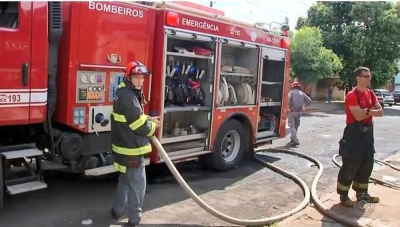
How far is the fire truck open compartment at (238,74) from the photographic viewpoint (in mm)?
7340

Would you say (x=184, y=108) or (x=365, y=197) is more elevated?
(x=184, y=108)

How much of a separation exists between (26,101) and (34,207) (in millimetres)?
1329

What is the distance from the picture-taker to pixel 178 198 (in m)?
5.89

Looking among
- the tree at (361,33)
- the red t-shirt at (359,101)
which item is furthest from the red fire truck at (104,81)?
the tree at (361,33)

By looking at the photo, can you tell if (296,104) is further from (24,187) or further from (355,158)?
(24,187)

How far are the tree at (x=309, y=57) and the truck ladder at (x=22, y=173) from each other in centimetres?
2079

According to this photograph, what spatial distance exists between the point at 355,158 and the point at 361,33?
25.1 metres

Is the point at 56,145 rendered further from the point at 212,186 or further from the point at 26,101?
the point at 212,186

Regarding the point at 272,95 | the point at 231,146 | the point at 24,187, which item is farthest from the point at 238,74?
the point at 24,187

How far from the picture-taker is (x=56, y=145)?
516cm

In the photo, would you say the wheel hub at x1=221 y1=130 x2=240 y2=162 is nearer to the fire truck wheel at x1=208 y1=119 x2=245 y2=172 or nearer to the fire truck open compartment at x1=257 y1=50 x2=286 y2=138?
the fire truck wheel at x1=208 y1=119 x2=245 y2=172

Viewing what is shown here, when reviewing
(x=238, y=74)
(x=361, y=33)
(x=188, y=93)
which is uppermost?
(x=361, y=33)

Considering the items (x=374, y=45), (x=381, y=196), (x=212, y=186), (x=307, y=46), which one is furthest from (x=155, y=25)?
(x=374, y=45)

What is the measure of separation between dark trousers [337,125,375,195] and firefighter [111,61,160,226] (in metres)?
2.41
